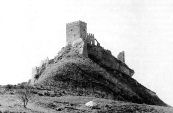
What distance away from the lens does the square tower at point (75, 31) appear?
383ft

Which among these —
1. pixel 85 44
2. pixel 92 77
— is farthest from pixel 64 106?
pixel 85 44

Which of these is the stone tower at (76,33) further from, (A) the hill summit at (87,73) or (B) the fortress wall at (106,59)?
(B) the fortress wall at (106,59)

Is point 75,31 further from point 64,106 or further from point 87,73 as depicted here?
point 64,106

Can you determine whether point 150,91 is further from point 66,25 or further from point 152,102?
point 66,25

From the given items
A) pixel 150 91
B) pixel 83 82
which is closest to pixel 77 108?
pixel 83 82

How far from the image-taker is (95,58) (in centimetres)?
11694

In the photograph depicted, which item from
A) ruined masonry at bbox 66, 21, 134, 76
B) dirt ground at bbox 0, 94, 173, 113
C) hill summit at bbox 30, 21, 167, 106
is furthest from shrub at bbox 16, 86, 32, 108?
ruined masonry at bbox 66, 21, 134, 76

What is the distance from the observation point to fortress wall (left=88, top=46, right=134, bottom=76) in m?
117

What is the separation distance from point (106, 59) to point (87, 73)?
13797mm

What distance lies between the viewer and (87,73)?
107m

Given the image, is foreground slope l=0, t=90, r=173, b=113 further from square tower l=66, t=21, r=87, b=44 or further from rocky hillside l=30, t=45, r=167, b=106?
square tower l=66, t=21, r=87, b=44

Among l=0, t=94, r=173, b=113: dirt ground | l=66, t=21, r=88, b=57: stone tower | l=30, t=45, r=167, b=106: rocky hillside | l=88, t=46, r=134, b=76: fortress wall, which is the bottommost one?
l=0, t=94, r=173, b=113: dirt ground

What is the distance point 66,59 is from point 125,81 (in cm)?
1512

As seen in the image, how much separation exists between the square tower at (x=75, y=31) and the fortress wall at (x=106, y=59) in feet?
12.8
